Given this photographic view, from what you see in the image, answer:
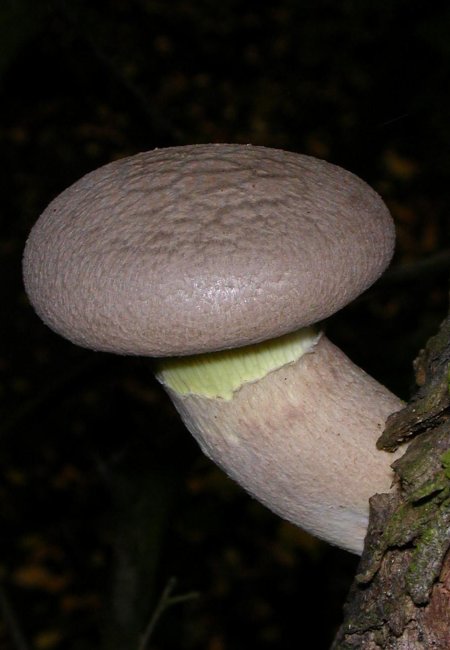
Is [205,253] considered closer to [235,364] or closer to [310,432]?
[235,364]

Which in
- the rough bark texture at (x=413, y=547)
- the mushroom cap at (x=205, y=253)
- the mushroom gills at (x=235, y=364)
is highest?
the mushroom cap at (x=205, y=253)

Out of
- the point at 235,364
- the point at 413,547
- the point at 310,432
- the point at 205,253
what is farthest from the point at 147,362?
the point at 413,547

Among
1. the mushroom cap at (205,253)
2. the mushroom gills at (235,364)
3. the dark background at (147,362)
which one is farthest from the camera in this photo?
the dark background at (147,362)

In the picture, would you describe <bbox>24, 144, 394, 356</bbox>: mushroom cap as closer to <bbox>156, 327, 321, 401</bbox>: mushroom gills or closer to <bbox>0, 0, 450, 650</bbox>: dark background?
<bbox>156, 327, 321, 401</bbox>: mushroom gills

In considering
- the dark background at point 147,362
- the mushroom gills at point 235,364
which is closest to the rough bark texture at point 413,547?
the mushroom gills at point 235,364

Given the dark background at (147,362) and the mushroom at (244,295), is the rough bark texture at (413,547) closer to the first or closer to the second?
the mushroom at (244,295)

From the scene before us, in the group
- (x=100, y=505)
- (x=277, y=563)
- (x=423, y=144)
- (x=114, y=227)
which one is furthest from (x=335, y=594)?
(x=423, y=144)

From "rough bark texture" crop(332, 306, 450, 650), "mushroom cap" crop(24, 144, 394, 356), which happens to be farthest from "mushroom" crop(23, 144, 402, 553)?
"rough bark texture" crop(332, 306, 450, 650)
